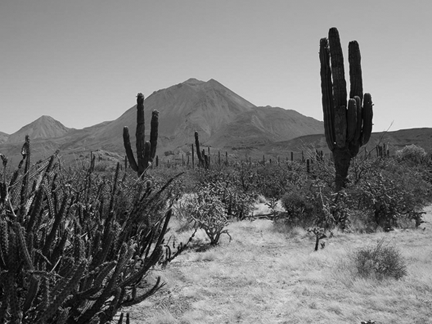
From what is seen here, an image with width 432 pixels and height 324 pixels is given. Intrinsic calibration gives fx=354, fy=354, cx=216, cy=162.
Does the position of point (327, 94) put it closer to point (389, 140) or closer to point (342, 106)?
point (342, 106)

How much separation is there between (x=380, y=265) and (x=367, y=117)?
8470 millimetres

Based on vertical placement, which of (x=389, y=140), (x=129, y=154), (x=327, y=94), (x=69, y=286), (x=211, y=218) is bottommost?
(x=211, y=218)

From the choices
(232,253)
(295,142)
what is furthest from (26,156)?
(295,142)

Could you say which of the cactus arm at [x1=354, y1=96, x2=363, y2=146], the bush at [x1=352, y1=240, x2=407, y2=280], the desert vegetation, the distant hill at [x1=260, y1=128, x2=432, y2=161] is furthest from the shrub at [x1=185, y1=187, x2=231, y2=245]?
the distant hill at [x1=260, y1=128, x2=432, y2=161]

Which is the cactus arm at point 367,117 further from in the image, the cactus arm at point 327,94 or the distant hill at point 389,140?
the distant hill at point 389,140

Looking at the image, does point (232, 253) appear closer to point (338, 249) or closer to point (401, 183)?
point (338, 249)

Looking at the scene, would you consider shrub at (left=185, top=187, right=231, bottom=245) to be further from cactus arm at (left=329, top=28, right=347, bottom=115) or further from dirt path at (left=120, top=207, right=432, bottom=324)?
cactus arm at (left=329, top=28, right=347, bottom=115)

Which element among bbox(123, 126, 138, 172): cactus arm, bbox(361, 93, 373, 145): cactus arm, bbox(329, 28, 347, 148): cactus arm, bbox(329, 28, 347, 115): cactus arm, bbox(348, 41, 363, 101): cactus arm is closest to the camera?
bbox(329, 28, 347, 148): cactus arm

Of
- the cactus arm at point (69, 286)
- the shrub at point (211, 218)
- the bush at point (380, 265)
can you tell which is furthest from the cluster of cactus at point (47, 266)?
the shrub at point (211, 218)

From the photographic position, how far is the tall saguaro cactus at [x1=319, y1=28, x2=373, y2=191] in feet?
44.1

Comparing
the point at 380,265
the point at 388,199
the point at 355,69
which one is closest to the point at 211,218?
the point at 380,265

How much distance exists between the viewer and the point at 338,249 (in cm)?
873

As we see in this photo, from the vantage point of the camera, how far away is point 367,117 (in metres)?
13.9

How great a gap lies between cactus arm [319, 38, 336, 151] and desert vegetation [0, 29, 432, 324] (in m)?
0.04
